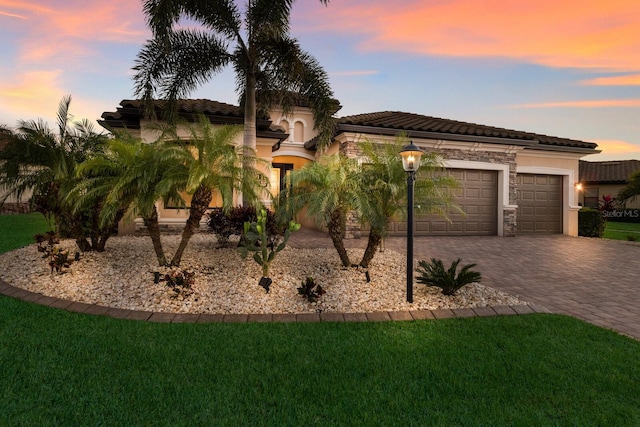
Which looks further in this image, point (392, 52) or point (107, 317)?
point (392, 52)

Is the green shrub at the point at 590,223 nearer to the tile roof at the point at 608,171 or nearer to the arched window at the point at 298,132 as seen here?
the arched window at the point at 298,132

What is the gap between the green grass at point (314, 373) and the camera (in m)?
2.38

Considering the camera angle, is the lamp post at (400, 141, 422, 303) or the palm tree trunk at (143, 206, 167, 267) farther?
the palm tree trunk at (143, 206, 167, 267)

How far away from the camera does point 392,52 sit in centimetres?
1188

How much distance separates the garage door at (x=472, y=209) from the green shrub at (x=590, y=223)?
197 inches

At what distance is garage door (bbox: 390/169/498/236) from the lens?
13.4 metres

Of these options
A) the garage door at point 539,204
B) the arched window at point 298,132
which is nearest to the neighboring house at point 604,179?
the garage door at point 539,204

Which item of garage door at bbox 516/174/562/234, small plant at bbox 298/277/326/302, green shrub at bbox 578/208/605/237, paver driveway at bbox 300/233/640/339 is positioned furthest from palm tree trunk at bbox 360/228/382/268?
green shrub at bbox 578/208/605/237

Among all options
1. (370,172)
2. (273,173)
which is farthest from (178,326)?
(273,173)

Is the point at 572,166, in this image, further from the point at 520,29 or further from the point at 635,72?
the point at 520,29

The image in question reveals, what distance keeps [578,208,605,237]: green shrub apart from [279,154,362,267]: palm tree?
47.8 ft

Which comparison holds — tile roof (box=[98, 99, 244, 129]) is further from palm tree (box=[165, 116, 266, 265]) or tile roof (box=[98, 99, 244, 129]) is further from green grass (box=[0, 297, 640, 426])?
green grass (box=[0, 297, 640, 426])

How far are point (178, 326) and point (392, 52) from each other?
38.0 ft

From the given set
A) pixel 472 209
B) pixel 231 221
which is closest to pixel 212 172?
pixel 231 221
